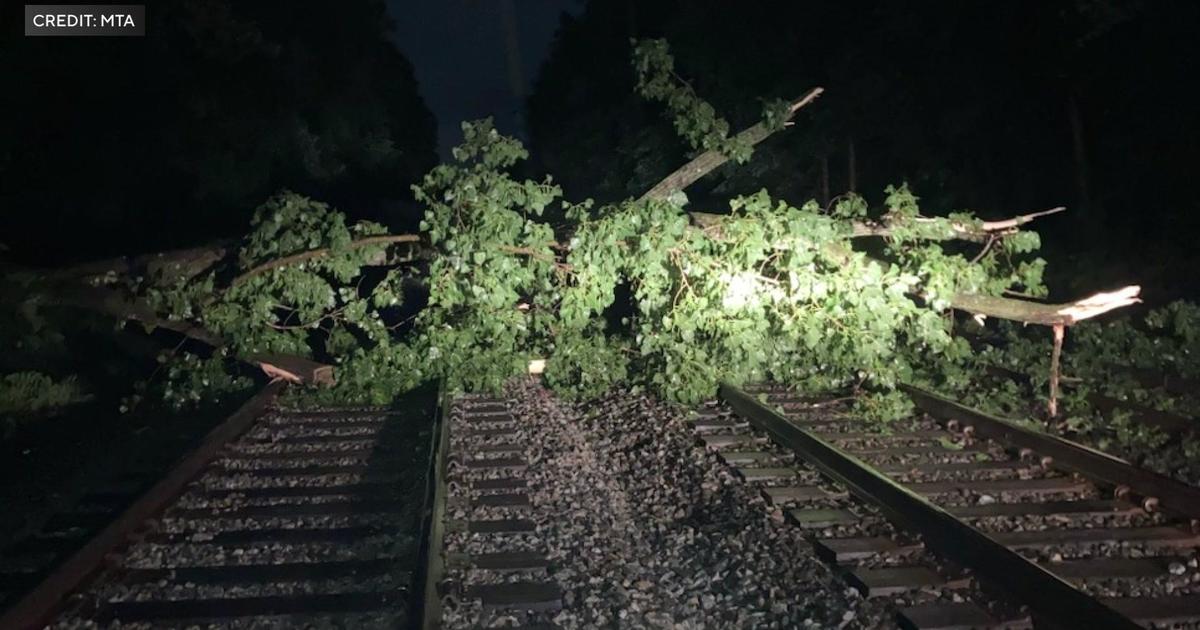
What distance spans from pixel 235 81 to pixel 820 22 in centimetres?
1385

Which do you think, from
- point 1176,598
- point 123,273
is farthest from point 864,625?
point 123,273

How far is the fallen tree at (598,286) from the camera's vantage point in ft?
30.8

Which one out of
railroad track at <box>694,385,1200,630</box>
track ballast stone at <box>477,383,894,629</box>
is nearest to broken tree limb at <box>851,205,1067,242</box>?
railroad track at <box>694,385,1200,630</box>

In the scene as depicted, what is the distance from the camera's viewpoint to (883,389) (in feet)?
29.8

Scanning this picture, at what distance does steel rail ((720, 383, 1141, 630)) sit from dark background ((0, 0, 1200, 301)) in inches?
434

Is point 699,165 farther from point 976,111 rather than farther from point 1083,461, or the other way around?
point 976,111

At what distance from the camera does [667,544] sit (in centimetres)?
573

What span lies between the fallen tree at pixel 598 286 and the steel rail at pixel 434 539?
10.0 ft

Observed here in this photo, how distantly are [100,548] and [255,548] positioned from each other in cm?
83

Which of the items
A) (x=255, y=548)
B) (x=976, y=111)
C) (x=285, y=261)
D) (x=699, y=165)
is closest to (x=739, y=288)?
(x=699, y=165)

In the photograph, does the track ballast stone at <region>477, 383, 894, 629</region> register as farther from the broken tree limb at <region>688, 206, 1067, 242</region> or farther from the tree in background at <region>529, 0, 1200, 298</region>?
the tree in background at <region>529, 0, 1200, 298</region>

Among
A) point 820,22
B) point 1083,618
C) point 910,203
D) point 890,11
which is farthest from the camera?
point 820,22

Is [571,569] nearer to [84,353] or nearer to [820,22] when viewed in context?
[84,353]

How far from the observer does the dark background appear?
50.4 feet
